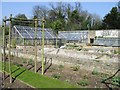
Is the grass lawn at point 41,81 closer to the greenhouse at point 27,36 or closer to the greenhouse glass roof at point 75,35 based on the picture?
the greenhouse at point 27,36

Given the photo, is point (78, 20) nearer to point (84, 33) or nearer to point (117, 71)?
point (84, 33)

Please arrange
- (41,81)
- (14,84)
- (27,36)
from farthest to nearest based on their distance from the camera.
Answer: (27,36) < (41,81) < (14,84)

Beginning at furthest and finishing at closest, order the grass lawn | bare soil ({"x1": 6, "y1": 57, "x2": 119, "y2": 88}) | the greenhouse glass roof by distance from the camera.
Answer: the greenhouse glass roof, bare soil ({"x1": 6, "y1": 57, "x2": 119, "y2": 88}), the grass lawn

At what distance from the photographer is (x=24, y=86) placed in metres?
7.52

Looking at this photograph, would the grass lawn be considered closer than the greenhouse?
Yes

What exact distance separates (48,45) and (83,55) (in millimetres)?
11629

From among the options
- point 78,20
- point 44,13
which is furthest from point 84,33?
point 44,13

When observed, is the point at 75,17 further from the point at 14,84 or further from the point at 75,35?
the point at 14,84

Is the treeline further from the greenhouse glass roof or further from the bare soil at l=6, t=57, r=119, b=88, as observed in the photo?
the bare soil at l=6, t=57, r=119, b=88

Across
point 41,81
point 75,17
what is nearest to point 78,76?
point 41,81

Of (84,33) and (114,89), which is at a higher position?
(84,33)

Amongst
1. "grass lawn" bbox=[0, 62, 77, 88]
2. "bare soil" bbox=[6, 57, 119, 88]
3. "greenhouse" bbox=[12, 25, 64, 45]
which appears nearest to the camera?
"grass lawn" bbox=[0, 62, 77, 88]

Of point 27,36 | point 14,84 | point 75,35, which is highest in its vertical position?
point 75,35

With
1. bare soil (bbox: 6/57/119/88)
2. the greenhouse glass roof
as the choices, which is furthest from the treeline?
bare soil (bbox: 6/57/119/88)
